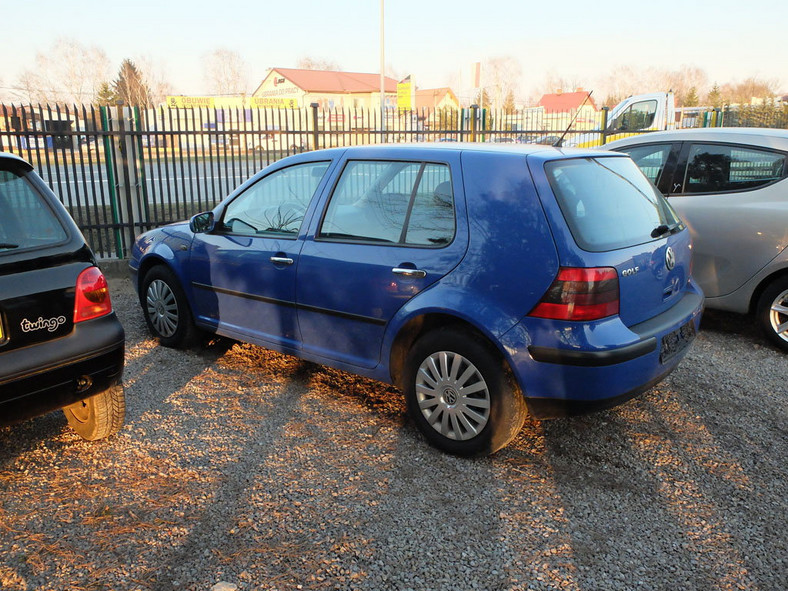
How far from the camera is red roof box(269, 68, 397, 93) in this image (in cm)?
7988

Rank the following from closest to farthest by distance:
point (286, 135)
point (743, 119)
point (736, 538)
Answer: point (736, 538) < point (286, 135) < point (743, 119)

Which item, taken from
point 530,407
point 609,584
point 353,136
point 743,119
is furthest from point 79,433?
point 743,119

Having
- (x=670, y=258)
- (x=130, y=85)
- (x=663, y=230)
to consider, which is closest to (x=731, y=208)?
(x=663, y=230)

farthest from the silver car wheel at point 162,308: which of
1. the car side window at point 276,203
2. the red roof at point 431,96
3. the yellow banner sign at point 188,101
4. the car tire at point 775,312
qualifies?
the red roof at point 431,96

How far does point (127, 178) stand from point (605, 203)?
7.00 metres

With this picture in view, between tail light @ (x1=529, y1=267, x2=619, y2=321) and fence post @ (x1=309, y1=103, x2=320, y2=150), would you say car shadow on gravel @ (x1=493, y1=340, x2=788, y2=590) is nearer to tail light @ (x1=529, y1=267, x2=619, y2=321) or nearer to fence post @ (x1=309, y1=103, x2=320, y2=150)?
tail light @ (x1=529, y1=267, x2=619, y2=321)

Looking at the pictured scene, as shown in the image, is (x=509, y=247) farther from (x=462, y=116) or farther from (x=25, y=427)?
(x=462, y=116)

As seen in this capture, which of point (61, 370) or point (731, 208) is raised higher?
point (731, 208)

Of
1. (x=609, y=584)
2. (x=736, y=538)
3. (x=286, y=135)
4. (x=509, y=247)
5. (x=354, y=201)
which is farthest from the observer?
(x=286, y=135)

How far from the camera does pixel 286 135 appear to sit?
960 cm

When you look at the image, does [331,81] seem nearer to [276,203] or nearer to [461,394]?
[276,203]

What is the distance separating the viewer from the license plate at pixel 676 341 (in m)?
3.40

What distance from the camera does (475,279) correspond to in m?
3.27

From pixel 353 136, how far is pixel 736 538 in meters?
8.54
